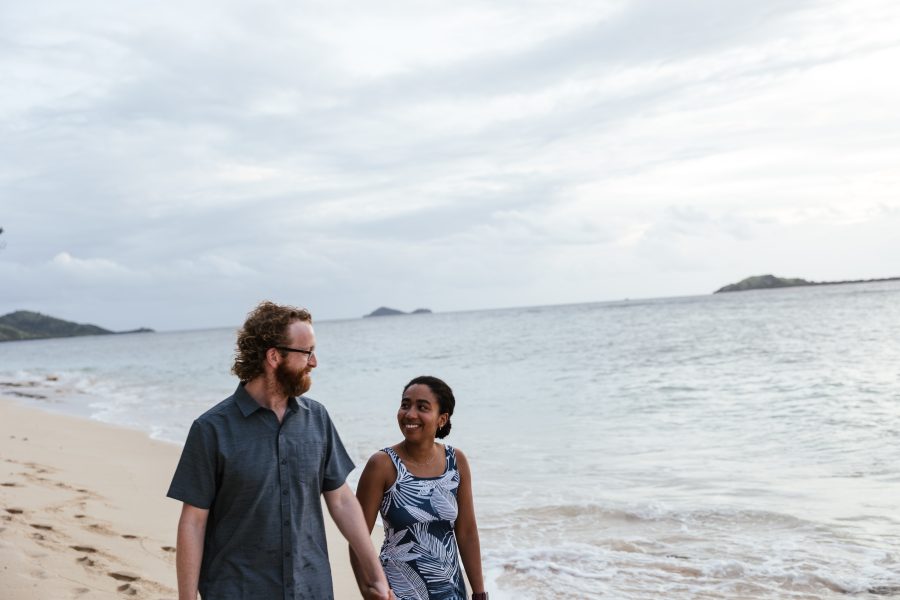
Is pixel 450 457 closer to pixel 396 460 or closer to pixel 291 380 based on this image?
pixel 396 460

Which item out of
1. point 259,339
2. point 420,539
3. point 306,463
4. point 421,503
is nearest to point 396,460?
point 421,503

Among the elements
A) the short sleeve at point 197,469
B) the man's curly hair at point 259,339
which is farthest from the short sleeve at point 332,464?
the short sleeve at point 197,469

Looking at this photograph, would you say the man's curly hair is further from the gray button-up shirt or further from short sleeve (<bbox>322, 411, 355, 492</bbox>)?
short sleeve (<bbox>322, 411, 355, 492</bbox>)

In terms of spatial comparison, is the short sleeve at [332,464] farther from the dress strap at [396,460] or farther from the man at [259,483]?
the dress strap at [396,460]

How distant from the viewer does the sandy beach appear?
216 inches

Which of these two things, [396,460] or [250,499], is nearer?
[250,499]

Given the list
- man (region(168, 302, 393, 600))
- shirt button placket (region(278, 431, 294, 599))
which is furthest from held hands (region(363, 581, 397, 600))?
shirt button placket (region(278, 431, 294, 599))

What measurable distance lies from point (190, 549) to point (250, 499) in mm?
251

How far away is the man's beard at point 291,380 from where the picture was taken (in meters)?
2.95

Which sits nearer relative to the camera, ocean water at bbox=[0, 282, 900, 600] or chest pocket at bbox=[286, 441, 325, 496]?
chest pocket at bbox=[286, 441, 325, 496]

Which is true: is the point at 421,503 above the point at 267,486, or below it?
below

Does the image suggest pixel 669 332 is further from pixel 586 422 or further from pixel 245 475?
pixel 245 475

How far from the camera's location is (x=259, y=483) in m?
2.84

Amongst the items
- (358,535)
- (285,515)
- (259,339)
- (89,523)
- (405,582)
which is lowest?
(89,523)
